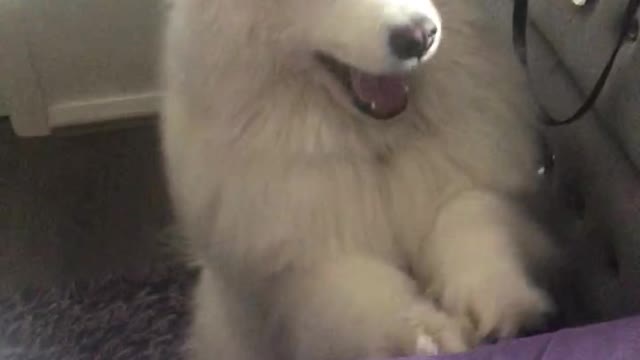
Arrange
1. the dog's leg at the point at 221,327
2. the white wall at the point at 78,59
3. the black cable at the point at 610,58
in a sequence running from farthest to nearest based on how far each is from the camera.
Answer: the white wall at the point at 78,59
the dog's leg at the point at 221,327
the black cable at the point at 610,58

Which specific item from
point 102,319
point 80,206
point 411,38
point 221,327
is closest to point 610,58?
point 411,38

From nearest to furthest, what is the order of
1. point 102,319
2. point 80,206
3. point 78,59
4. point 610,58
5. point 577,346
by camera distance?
1. point 577,346
2. point 610,58
3. point 102,319
4. point 80,206
5. point 78,59

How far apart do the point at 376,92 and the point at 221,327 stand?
458 millimetres

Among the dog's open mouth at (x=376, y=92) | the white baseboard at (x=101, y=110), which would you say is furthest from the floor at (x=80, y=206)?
the dog's open mouth at (x=376, y=92)

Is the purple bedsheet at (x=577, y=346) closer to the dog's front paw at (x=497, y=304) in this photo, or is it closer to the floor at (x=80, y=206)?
the dog's front paw at (x=497, y=304)

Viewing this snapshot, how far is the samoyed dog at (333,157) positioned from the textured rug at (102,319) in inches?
28.7

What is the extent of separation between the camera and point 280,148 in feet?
4.14

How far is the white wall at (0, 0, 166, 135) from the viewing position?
2.63 metres

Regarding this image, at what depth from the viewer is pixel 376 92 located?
1.23 meters

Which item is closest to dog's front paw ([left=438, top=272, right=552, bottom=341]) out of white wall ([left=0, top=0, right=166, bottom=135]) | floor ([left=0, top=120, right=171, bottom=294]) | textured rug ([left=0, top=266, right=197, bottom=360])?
textured rug ([left=0, top=266, right=197, bottom=360])

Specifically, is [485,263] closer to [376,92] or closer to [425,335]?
[425,335]

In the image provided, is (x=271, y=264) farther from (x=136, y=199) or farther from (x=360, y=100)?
(x=136, y=199)

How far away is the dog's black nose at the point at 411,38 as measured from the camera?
1.12 meters

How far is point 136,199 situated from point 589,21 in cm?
136
